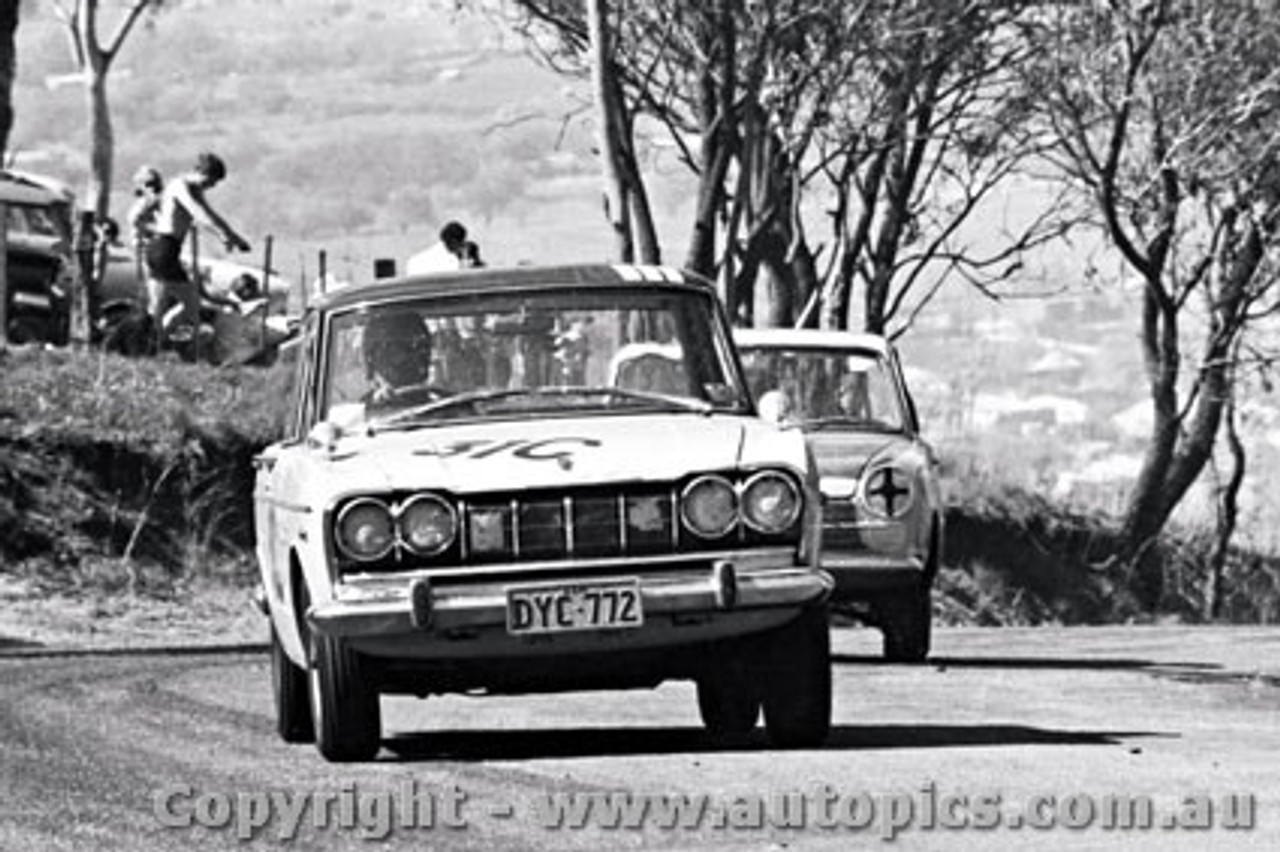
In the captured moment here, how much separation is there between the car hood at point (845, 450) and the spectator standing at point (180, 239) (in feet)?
32.5

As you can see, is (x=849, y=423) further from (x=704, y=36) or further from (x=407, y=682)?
(x=704, y=36)

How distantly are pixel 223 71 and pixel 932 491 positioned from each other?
540 feet

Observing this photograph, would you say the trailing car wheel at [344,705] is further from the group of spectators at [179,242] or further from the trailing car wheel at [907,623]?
the group of spectators at [179,242]

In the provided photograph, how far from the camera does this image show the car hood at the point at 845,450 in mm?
20094

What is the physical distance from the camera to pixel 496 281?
13922 millimetres

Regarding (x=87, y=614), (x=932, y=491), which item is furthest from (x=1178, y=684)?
(x=87, y=614)

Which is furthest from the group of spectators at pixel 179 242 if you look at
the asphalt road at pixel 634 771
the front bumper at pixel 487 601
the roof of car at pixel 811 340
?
the front bumper at pixel 487 601

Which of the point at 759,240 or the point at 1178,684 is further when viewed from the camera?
the point at 759,240

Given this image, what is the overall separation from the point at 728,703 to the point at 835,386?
7449mm

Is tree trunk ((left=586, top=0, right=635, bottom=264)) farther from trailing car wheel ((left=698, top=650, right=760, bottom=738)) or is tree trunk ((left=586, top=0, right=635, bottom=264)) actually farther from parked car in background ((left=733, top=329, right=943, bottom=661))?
trailing car wheel ((left=698, top=650, right=760, bottom=738))

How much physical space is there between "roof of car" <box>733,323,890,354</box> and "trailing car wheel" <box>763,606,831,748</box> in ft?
27.3

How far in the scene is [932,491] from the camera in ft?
66.9

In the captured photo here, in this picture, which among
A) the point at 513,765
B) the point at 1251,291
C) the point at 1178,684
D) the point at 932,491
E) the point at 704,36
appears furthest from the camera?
the point at 1251,291

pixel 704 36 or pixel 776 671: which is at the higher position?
pixel 704 36
